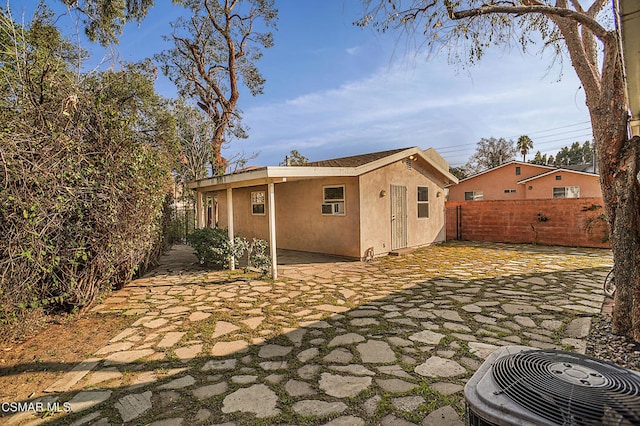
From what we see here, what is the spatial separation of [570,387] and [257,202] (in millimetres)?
11740

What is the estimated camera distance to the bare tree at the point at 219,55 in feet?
49.1

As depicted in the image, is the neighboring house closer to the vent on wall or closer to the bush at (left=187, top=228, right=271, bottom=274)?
the bush at (left=187, top=228, right=271, bottom=274)

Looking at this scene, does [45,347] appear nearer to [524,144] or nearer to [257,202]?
[257,202]

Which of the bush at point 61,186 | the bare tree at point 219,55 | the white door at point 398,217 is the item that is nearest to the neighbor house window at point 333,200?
the white door at point 398,217

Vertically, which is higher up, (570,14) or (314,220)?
(570,14)

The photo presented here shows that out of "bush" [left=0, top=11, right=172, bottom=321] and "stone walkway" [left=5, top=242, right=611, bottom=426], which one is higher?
"bush" [left=0, top=11, right=172, bottom=321]

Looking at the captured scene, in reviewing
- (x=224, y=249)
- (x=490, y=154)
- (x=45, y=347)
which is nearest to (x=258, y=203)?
(x=224, y=249)

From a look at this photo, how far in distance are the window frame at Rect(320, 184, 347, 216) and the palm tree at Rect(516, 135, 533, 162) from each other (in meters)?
39.8

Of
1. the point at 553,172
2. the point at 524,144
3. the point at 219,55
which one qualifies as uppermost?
the point at 219,55

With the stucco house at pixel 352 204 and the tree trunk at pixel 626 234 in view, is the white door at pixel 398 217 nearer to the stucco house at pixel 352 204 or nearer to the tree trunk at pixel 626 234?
the stucco house at pixel 352 204

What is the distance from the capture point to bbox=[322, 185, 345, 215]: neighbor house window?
9273 mm

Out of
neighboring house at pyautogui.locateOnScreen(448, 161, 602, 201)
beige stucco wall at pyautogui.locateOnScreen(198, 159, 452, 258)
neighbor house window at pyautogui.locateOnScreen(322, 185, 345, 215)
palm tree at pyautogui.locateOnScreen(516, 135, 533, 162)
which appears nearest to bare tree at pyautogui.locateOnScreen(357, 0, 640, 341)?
beige stucco wall at pyautogui.locateOnScreen(198, 159, 452, 258)

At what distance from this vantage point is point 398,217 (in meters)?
10.2

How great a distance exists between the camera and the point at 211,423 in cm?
224
